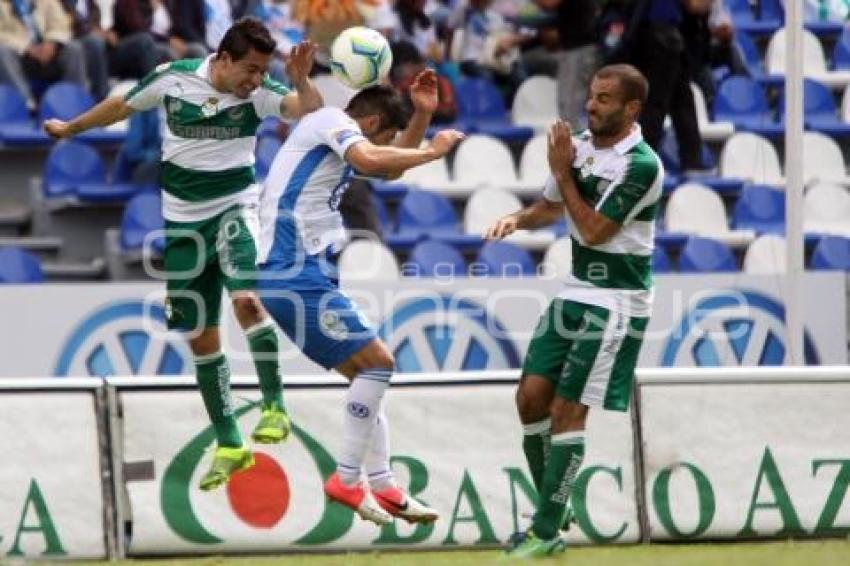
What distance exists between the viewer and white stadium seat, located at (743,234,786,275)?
16688 millimetres

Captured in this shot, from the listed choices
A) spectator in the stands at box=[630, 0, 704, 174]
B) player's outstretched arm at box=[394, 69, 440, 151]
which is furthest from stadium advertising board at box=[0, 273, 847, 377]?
player's outstretched arm at box=[394, 69, 440, 151]

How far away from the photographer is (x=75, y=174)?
1675 cm

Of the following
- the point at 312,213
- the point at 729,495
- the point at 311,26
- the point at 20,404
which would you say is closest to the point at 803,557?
the point at 729,495

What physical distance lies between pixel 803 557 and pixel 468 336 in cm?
433

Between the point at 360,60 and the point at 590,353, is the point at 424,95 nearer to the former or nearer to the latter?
the point at 360,60

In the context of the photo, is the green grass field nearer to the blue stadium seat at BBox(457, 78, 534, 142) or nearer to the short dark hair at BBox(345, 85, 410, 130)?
the short dark hair at BBox(345, 85, 410, 130)

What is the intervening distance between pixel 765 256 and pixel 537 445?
6019mm

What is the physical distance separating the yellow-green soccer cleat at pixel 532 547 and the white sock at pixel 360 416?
85 cm

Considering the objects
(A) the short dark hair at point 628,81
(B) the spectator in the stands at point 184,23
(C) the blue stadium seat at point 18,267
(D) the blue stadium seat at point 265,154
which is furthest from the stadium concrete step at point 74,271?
(A) the short dark hair at point 628,81

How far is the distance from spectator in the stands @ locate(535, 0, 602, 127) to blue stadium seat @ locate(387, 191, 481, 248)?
4.49 ft

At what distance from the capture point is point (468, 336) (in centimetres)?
1490

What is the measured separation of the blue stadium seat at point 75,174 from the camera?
16.6 metres

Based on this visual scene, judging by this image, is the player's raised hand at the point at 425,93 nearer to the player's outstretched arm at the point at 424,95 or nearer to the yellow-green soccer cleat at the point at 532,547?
the player's outstretched arm at the point at 424,95

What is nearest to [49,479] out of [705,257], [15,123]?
[15,123]
